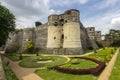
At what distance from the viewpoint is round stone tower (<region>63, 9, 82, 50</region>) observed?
39200 mm

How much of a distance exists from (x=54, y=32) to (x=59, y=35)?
6.84 feet

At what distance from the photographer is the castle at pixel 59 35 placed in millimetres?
39438

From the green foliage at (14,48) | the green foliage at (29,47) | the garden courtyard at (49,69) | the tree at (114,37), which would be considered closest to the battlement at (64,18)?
the green foliage at (29,47)

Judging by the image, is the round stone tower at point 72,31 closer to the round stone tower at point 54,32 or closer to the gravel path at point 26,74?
the round stone tower at point 54,32

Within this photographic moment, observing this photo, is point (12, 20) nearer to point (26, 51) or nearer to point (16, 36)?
point (26, 51)

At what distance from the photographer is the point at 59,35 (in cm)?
4397

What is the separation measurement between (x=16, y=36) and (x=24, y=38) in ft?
31.9

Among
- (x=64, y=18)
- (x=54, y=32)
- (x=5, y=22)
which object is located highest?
(x=64, y=18)

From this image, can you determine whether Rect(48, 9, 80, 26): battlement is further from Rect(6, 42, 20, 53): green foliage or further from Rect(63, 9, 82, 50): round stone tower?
Rect(6, 42, 20, 53): green foliage

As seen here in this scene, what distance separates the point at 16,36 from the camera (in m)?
58.5

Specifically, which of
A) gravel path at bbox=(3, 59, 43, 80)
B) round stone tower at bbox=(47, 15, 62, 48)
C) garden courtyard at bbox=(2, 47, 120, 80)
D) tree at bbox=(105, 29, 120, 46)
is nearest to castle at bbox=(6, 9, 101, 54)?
round stone tower at bbox=(47, 15, 62, 48)

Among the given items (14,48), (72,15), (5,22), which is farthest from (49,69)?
(14,48)

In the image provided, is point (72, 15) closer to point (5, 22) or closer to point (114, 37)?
point (5, 22)

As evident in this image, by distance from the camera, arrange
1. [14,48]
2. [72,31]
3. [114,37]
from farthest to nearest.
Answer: [114,37] → [14,48] → [72,31]
